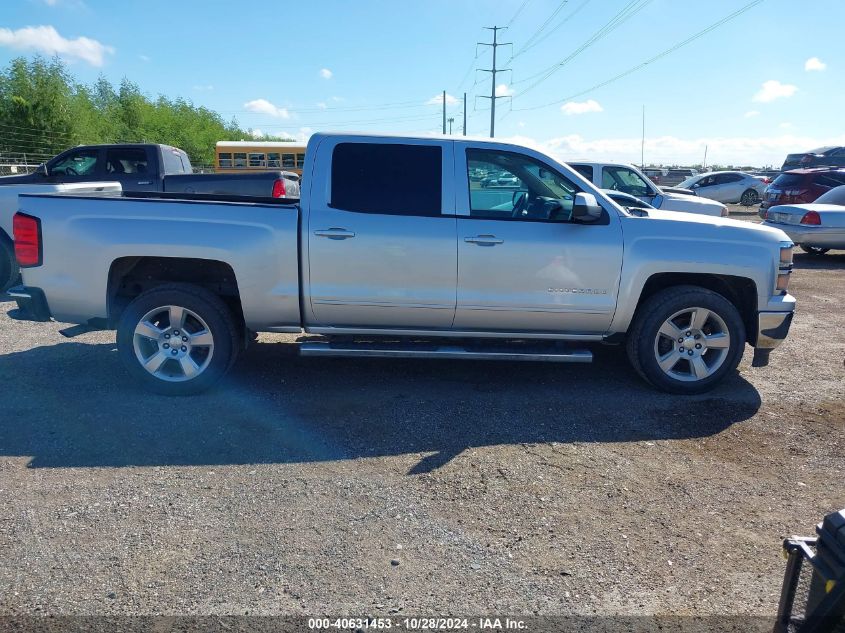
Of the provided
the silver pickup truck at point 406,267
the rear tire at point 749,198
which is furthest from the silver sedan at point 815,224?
the rear tire at point 749,198

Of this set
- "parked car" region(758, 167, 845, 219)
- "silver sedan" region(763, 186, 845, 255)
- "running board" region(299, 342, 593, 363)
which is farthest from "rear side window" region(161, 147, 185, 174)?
"parked car" region(758, 167, 845, 219)

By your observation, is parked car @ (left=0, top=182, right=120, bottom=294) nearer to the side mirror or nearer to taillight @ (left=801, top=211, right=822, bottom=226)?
the side mirror

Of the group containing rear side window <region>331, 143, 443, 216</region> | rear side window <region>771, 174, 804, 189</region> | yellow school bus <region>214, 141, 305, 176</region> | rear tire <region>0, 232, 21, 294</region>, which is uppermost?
yellow school bus <region>214, 141, 305, 176</region>

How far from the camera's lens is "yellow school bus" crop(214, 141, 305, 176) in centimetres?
3142

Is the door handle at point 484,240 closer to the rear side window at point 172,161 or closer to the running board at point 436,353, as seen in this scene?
the running board at point 436,353

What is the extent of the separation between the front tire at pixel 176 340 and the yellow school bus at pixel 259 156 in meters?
26.9

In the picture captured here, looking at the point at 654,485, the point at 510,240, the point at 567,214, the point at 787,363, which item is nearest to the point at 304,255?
the point at 510,240

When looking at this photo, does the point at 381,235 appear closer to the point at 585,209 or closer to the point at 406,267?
the point at 406,267

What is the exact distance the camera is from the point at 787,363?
6.46m

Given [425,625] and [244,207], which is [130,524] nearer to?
[425,625]

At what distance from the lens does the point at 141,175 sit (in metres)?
11.8

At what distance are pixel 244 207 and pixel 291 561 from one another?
2.88 meters

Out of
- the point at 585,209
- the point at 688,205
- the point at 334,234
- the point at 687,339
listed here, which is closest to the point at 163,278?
the point at 334,234

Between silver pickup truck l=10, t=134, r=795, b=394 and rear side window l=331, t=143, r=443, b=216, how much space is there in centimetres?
1
